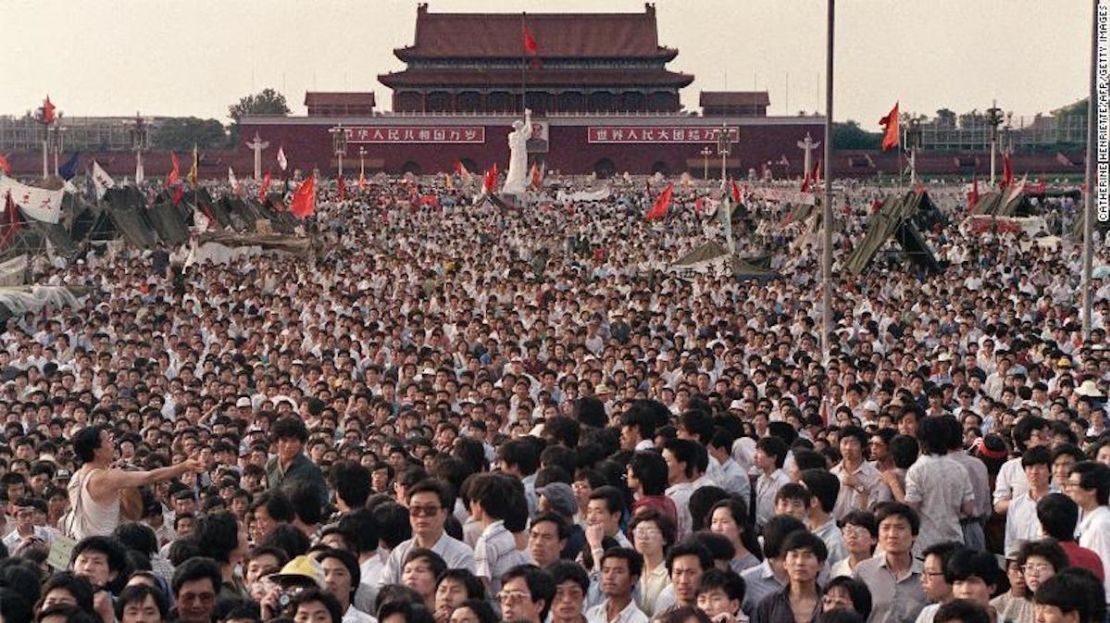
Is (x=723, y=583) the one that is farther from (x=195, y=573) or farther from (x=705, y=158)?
(x=705, y=158)

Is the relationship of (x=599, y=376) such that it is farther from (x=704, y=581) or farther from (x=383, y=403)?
(x=704, y=581)

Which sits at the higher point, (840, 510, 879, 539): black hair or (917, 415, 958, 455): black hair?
(917, 415, 958, 455): black hair

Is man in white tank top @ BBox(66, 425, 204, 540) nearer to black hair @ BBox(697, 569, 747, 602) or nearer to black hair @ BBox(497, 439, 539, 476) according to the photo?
black hair @ BBox(497, 439, 539, 476)

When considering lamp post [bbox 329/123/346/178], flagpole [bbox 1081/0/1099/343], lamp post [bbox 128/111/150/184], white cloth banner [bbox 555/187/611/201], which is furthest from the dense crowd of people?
lamp post [bbox 329/123/346/178]

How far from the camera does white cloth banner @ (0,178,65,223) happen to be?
27.7m

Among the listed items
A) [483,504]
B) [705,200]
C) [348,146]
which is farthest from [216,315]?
[348,146]

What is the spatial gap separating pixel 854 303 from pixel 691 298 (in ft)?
6.68

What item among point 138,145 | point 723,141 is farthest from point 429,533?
point 723,141

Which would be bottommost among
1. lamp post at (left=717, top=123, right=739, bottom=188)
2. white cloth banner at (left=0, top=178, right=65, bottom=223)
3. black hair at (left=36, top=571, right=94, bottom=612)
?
black hair at (left=36, top=571, right=94, bottom=612)

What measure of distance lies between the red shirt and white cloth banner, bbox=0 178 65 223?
72.8 feet

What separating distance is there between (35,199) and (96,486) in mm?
19884

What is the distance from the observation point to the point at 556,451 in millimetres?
8852

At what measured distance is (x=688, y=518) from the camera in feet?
28.0

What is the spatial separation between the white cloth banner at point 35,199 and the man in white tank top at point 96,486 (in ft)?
63.2
